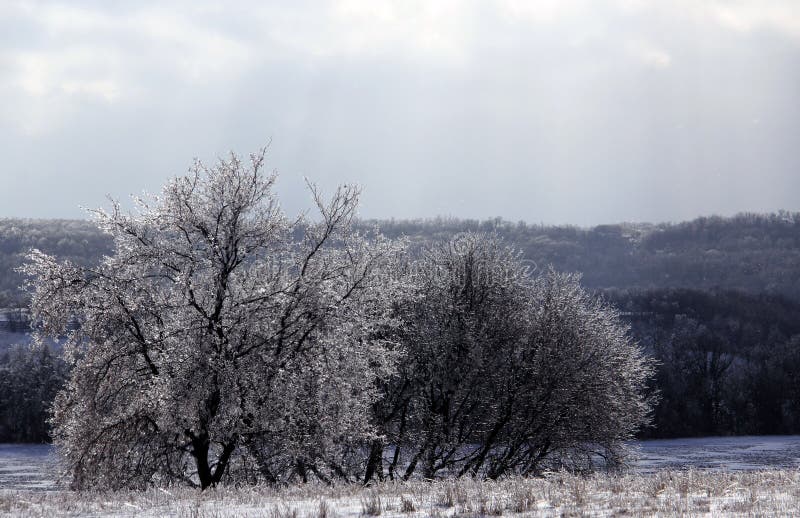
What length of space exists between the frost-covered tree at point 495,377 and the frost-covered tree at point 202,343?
30.2 ft

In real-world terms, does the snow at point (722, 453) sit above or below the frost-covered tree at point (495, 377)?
below

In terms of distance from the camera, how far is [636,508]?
10.8 meters

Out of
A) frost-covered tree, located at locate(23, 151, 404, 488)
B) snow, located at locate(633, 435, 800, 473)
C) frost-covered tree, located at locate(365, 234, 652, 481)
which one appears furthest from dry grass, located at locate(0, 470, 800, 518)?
snow, located at locate(633, 435, 800, 473)

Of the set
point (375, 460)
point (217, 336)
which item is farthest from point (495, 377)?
point (217, 336)

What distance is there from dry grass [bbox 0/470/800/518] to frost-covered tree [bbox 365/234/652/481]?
61.6 feet

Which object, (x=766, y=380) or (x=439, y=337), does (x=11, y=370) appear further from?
(x=766, y=380)

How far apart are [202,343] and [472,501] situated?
11.5 m

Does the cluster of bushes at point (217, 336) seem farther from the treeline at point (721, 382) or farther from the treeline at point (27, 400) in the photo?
the treeline at point (27, 400)

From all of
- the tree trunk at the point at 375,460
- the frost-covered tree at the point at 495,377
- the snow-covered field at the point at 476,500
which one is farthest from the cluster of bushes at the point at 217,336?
the snow-covered field at the point at 476,500

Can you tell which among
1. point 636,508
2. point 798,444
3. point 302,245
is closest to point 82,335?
point 302,245

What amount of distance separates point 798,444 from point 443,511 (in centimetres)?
9019

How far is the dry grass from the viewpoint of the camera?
10.8 metres

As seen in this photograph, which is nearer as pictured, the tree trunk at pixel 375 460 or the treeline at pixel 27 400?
the tree trunk at pixel 375 460

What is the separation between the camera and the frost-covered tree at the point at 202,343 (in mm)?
22047
